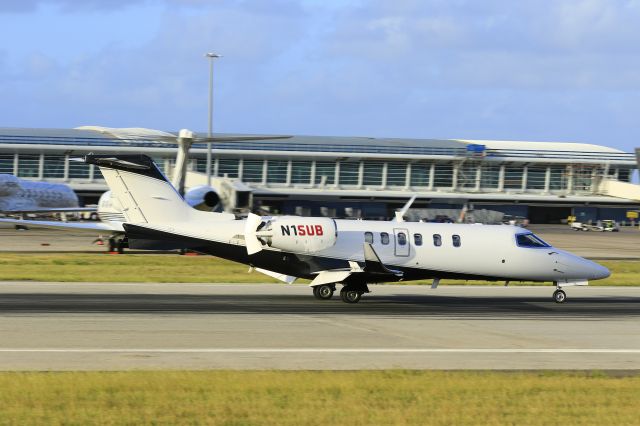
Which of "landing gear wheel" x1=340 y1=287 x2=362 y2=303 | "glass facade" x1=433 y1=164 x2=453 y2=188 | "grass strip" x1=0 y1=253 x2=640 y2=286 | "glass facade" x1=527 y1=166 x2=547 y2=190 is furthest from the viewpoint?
"glass facade" x1=527 y1=166 x2=547 y2=190

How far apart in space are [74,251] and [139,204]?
76.9ft

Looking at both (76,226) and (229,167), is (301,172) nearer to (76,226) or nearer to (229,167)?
(229,167)

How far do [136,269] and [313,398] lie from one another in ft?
82.6

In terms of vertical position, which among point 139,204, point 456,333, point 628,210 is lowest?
point 628,210

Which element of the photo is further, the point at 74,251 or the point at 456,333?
the point at 74,251

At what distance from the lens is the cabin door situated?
2598 centimetres

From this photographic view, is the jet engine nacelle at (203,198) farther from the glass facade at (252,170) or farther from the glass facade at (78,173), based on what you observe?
the glass facade at (252,170)

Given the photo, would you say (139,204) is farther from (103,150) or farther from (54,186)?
(103,150)

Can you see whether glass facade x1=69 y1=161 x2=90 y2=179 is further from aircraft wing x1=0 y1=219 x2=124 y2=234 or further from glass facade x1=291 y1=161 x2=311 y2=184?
aircraft wing x1=0 y1=219 x2=124 y2=234

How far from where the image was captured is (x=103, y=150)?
104688 mm

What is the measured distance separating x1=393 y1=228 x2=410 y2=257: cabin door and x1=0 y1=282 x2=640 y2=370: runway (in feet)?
4.76

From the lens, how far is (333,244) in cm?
2553

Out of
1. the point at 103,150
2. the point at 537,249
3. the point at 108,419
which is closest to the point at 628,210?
the point at 103,150

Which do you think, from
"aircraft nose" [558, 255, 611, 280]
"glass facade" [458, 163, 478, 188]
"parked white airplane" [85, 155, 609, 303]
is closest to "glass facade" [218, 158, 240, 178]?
"glass facade" [458, 163, 478, 188]
